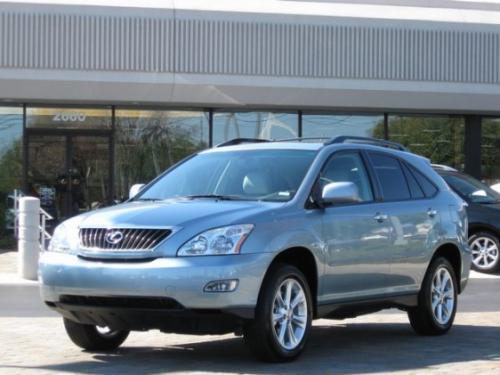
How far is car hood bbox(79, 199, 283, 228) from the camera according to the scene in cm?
792

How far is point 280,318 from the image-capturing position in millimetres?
8164

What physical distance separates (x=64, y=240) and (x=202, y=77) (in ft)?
47.9

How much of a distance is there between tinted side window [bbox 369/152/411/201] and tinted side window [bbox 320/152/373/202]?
0.21 metres

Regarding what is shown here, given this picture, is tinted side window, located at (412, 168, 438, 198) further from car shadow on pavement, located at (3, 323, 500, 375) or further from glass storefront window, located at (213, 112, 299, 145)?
glass storefront window, located at (213, 112, 299, 145)

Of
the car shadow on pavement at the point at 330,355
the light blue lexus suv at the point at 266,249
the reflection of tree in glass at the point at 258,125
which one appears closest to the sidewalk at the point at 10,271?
the reflection of tree in glass at the point at 258,125

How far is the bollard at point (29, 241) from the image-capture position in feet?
53.5

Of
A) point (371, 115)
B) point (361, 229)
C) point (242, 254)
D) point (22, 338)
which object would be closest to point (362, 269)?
point (361, 229)

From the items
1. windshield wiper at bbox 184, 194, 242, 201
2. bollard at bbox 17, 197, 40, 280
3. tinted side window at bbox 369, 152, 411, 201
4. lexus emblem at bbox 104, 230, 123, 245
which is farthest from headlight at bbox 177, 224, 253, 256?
bollard at bbox 17, 197, 40, 280

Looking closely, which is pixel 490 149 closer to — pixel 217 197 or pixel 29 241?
pixel 29 241

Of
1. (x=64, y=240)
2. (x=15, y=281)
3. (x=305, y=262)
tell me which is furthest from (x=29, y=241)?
(x=305, y=262)

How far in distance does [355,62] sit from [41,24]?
6.70 meters

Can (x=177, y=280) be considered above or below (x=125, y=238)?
below

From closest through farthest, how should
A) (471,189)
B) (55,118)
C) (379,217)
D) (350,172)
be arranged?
(379,217) → (350,172) → (471,189) → (55,118)

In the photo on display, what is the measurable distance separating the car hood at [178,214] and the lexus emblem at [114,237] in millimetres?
59
